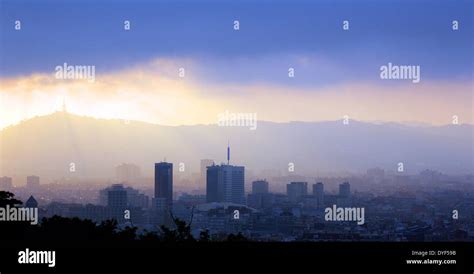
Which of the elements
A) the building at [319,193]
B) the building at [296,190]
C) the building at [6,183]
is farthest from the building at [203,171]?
the building at [6,183]

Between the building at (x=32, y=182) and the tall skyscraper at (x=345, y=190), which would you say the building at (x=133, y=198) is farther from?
the tall skyscraper at (x=345, y=190)

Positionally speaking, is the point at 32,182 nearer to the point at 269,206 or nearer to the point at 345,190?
the point at 269,206

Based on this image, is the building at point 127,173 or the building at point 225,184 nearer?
the building at point 225,184

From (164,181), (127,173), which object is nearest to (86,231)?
(164,181)

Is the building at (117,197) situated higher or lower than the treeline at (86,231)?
higher

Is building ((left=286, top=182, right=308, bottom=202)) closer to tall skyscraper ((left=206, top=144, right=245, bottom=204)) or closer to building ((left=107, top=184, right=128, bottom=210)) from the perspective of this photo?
tall skyscraper ((left=206, top=144, right=245, bottom=204))

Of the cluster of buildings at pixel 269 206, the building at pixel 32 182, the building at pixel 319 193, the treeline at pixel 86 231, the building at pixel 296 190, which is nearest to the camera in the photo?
the treeline at pixel 86 231
